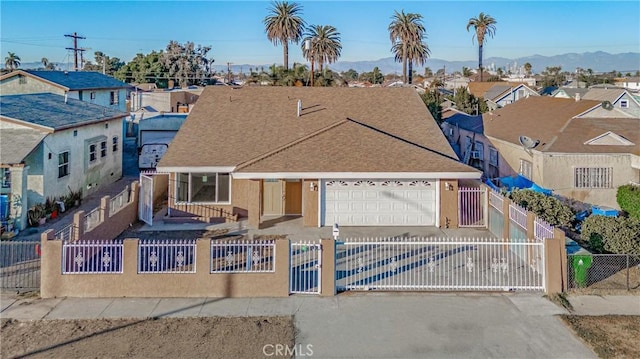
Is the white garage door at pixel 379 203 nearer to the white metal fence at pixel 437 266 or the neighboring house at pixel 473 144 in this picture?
the white metal fence at pixel 437 266

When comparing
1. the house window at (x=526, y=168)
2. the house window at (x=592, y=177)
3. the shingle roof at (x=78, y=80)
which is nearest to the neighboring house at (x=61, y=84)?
the shingle roof at (x=78, y=80)

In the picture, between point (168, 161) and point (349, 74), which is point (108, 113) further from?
point (349, 74)

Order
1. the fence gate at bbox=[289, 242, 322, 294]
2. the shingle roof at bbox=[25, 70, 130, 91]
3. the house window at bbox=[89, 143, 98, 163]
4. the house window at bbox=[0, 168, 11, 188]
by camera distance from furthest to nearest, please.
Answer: the shingle roof at bbox=[25, 70, 130, 91], the house window at bbox=[89, 143, 98, 163], the house window at bbox=[0, 168, 11, 188], the fence gate at bbox=[289, 242, 322, 294]

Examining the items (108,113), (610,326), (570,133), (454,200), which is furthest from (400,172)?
(108,113)

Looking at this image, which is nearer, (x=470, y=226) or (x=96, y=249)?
(x=96, y=249)

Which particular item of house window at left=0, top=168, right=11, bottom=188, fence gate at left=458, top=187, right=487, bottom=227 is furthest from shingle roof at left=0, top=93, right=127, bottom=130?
fence gate at left=458, top=187, right=487, bottom=227

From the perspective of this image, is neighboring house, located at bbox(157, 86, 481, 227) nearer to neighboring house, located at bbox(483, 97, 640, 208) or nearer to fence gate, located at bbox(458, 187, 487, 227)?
fence gate, located at bbox(458, 187, 487, 227)

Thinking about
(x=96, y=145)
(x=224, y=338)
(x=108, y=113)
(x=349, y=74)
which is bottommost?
(x=224, y=338)
